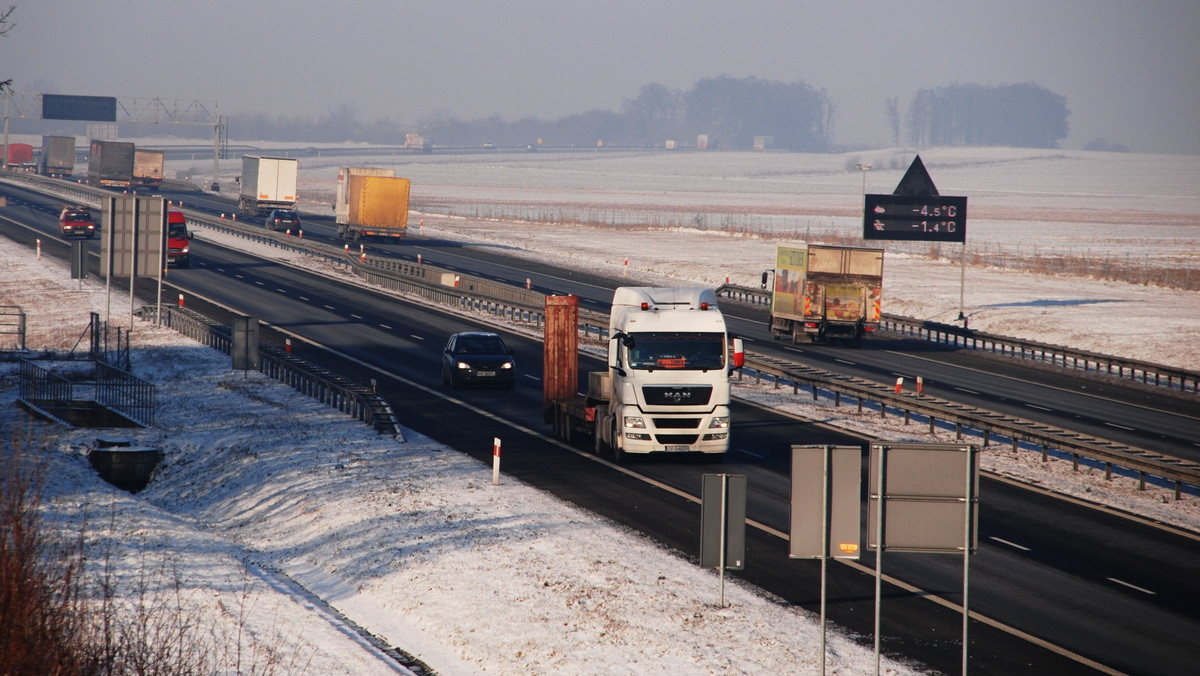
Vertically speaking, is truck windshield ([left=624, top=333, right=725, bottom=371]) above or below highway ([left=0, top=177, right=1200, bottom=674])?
above

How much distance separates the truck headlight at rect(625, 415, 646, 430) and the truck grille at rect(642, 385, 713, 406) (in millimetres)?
437

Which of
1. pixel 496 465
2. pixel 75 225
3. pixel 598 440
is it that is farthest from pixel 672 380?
pixel 75 225

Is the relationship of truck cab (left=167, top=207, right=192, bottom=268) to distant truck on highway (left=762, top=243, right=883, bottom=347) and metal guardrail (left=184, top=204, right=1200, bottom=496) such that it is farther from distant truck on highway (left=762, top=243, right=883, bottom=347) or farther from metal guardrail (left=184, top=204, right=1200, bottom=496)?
distant truck on highway (left=762, top=243, right=883, bottom=347)

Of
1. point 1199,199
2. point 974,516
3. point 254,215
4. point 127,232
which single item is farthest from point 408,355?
point 1199,199

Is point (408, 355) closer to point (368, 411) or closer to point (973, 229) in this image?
point (368, 411)

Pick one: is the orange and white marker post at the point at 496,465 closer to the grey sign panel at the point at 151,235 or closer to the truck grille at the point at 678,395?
the truck grille at the point at 678,395

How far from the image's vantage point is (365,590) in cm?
1745

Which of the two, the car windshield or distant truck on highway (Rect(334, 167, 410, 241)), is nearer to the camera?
the car windshield

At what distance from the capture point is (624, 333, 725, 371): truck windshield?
79.6 ft

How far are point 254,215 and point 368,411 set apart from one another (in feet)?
239

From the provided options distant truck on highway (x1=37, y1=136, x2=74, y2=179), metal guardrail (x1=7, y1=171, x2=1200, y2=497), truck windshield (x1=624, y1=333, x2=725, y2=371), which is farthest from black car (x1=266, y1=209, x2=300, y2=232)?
distant truck on highway (x1=37, y1=136, x2=74, y2=179)

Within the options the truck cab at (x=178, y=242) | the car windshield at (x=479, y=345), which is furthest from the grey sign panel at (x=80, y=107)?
the car windshield at (x=479, y=345)

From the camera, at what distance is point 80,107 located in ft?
Result: 552

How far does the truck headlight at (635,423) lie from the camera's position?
2447 cm
